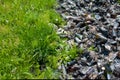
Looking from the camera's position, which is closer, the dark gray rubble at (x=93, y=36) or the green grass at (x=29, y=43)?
the dark gray rubble at (x=93, y=36)

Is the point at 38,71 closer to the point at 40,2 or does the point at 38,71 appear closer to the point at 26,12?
the point at 26,12

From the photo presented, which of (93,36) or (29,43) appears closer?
(29,43)

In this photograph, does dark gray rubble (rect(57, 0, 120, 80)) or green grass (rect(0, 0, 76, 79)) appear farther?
green grass (rect(0, 0, 76, 79))

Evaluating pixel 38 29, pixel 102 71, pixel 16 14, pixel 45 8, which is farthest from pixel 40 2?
pixel 102 71
